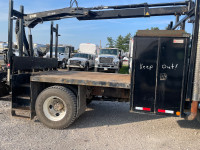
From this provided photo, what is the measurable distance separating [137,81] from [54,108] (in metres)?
2.20

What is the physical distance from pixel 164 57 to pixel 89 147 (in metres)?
2.34

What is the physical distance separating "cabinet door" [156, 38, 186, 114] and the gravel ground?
32.8 inches

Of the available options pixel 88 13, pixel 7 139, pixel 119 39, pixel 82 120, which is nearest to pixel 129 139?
pixel 82 120

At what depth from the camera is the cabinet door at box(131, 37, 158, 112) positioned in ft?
12.0

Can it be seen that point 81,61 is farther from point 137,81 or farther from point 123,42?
point 123,42

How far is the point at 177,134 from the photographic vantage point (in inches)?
168

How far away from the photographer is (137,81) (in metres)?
3.76

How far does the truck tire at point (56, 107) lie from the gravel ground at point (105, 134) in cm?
20

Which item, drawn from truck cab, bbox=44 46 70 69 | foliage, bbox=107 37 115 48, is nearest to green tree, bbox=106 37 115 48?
foliage, bbox=107 37 115 48

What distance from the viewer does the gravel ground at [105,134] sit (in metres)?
3.62

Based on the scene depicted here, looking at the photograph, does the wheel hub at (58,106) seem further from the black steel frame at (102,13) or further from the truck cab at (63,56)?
the truck cab at (63,56)

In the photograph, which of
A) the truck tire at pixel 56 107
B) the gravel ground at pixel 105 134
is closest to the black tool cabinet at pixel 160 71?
the gravel ground at pixel 105 134

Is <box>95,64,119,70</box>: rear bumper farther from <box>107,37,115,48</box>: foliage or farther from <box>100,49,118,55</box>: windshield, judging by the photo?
<box>107,37,115,48</box>: foliage

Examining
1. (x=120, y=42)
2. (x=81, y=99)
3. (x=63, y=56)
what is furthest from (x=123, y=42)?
(x=81, y=99)
